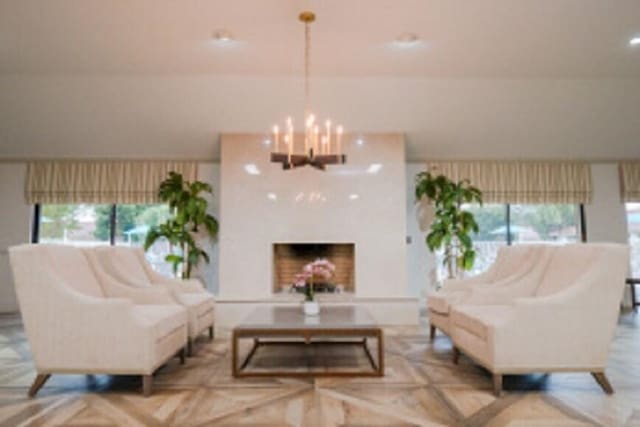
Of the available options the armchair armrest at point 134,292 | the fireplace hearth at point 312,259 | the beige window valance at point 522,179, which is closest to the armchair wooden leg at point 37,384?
the armchair armrest at point 134,292

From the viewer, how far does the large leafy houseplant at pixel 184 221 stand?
5855mm

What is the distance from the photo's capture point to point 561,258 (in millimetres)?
3268

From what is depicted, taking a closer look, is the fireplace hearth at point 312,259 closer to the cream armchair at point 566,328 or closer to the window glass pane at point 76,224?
the window glass pane at point 76,224

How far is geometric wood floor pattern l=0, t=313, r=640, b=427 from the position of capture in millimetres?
2330

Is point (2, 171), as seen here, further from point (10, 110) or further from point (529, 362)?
point (529, 362)

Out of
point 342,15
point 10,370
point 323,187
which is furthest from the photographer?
point 323,187

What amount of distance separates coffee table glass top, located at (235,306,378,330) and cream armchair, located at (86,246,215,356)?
2.05 feet

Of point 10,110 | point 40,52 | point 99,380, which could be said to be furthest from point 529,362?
point 10,110

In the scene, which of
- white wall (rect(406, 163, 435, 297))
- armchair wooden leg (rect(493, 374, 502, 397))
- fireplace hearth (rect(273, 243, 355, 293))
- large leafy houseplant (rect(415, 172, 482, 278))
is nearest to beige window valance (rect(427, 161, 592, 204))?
large leafy houseplant (rect(415, 172, 482, 278))

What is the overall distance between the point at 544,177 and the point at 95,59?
6.61 m

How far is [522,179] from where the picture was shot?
6.71 meters

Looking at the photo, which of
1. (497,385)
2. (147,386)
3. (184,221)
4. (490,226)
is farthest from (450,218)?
(147,386)

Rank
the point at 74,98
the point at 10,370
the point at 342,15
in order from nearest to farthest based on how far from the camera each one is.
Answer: the point at 10,370
the point at 342,15
the point at 74,98

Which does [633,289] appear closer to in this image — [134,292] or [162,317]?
[162,317]
